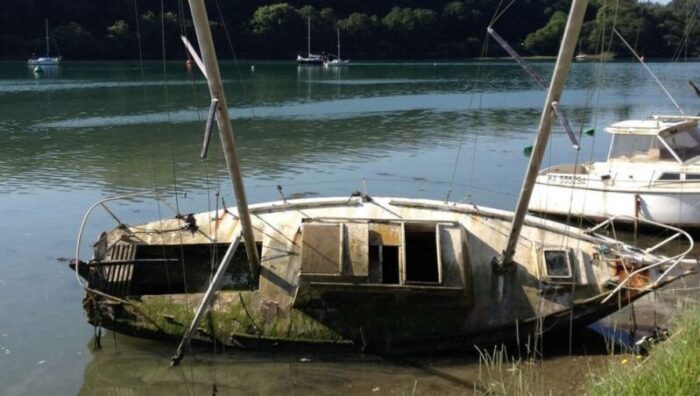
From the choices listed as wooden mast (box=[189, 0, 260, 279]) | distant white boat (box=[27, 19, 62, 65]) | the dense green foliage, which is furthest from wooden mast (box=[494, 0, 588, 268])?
distant white boat (box=[27, 19, 62, 65])

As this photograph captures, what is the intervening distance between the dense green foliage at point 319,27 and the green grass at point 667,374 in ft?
374

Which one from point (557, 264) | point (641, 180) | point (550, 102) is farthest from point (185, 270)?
point (641, 180)

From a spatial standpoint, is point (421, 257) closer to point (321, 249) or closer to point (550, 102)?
point (321, 249)

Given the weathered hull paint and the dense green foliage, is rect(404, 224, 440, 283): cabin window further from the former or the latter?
the dense green foliage

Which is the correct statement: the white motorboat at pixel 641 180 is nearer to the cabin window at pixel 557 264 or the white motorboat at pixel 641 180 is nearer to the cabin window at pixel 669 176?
the cabin window at pixel 669 176

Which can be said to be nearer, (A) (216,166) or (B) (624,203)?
(B) (624,203)

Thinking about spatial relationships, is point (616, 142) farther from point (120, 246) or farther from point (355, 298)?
point (120, 246)

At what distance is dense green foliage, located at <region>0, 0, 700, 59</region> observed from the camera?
12862 centimetres

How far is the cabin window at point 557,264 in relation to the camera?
11969 millimetres

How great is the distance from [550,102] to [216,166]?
2257 centimetres

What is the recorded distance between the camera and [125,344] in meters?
13.5

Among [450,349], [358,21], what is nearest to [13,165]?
[450,349]

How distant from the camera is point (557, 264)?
1212cm

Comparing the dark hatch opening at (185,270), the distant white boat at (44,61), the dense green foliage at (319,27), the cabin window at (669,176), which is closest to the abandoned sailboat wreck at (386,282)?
the dark hatch opening at (185,270)
